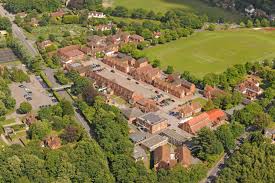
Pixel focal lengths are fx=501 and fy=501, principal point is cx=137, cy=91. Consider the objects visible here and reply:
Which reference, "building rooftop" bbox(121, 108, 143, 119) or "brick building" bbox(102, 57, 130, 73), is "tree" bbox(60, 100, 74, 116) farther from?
"brick building" bbox(102, 57, 130, 73)

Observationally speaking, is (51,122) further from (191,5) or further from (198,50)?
(191,5)

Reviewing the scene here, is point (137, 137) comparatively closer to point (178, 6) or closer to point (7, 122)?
point (7, 122)

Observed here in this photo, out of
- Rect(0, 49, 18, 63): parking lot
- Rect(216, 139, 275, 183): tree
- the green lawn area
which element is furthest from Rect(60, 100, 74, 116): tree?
the green lawn area

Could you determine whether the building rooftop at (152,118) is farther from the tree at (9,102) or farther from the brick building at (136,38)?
the brick building at (136,38)

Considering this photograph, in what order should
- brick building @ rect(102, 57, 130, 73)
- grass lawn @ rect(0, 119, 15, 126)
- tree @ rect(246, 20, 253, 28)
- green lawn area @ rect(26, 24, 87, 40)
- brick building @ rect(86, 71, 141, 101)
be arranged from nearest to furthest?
grass lawn @ rect(0, 119, 15, 126) < brick building @ rect(86, 71, 141, 101) < brick building @ rect(102, 57, 130, 73) < green lawn area @ rect(26, 24, 87, 40) < tree @ rect(246, 20, 253, 28)

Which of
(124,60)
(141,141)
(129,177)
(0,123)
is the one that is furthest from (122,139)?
(124,60)

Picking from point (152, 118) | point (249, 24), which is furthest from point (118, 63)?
point (249, 24)

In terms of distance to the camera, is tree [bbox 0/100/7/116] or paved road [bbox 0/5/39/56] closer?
tree [bbox 0/100/7/116]
